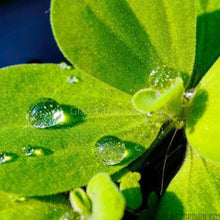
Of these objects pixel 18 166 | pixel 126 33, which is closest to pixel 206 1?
pixel 126 33

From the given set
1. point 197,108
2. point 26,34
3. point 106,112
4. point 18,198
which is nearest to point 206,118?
point 197,108

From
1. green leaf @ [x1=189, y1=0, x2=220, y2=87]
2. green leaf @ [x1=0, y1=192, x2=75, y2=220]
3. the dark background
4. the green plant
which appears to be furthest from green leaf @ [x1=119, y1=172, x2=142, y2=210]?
the dark background

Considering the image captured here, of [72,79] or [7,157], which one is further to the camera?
[72,79]

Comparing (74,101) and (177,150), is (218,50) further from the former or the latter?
(74,101)

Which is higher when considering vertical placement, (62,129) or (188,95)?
(62,129)

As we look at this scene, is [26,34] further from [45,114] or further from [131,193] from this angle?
[131,193]
